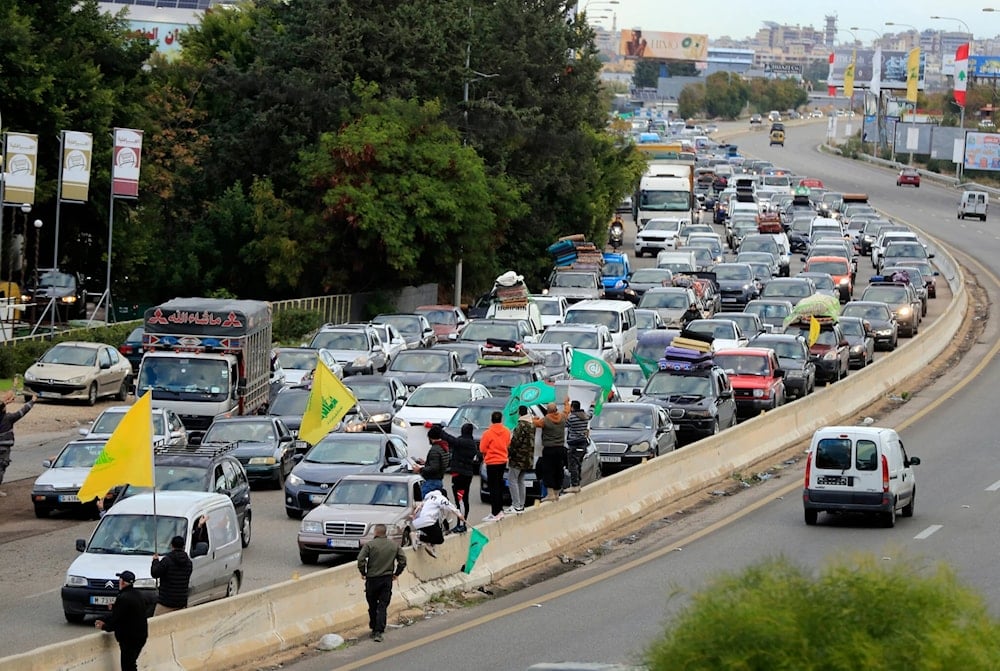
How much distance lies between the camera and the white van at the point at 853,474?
27.1 meters

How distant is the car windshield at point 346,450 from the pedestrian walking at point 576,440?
9.54 feet

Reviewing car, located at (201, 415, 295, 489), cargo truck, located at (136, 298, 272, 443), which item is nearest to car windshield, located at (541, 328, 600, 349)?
cargo truck, located at (136, 298, 272, 443)

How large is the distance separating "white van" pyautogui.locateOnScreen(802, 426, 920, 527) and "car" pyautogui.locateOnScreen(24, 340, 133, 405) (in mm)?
17862

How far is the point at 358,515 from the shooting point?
2295 centimetres

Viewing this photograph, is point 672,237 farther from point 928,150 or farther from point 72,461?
point 928,150

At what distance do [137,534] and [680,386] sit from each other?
1621 centimetres

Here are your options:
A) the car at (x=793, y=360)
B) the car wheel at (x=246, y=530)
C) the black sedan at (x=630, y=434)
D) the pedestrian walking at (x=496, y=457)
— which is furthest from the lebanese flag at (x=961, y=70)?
the car wheel at (x=246, y=530)

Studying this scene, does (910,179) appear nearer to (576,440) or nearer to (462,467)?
(576,440)

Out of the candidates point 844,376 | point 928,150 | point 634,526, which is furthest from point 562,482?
point 928,150

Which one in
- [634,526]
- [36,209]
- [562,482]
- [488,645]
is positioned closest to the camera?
[488,645]

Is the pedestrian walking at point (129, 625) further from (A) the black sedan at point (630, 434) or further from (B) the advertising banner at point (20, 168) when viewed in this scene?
A: (B) the advertising banner at point (20, 168)

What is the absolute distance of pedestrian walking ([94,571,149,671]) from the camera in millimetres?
15742

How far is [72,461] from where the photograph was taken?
27250 mm

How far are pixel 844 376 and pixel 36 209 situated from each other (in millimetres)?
26771
